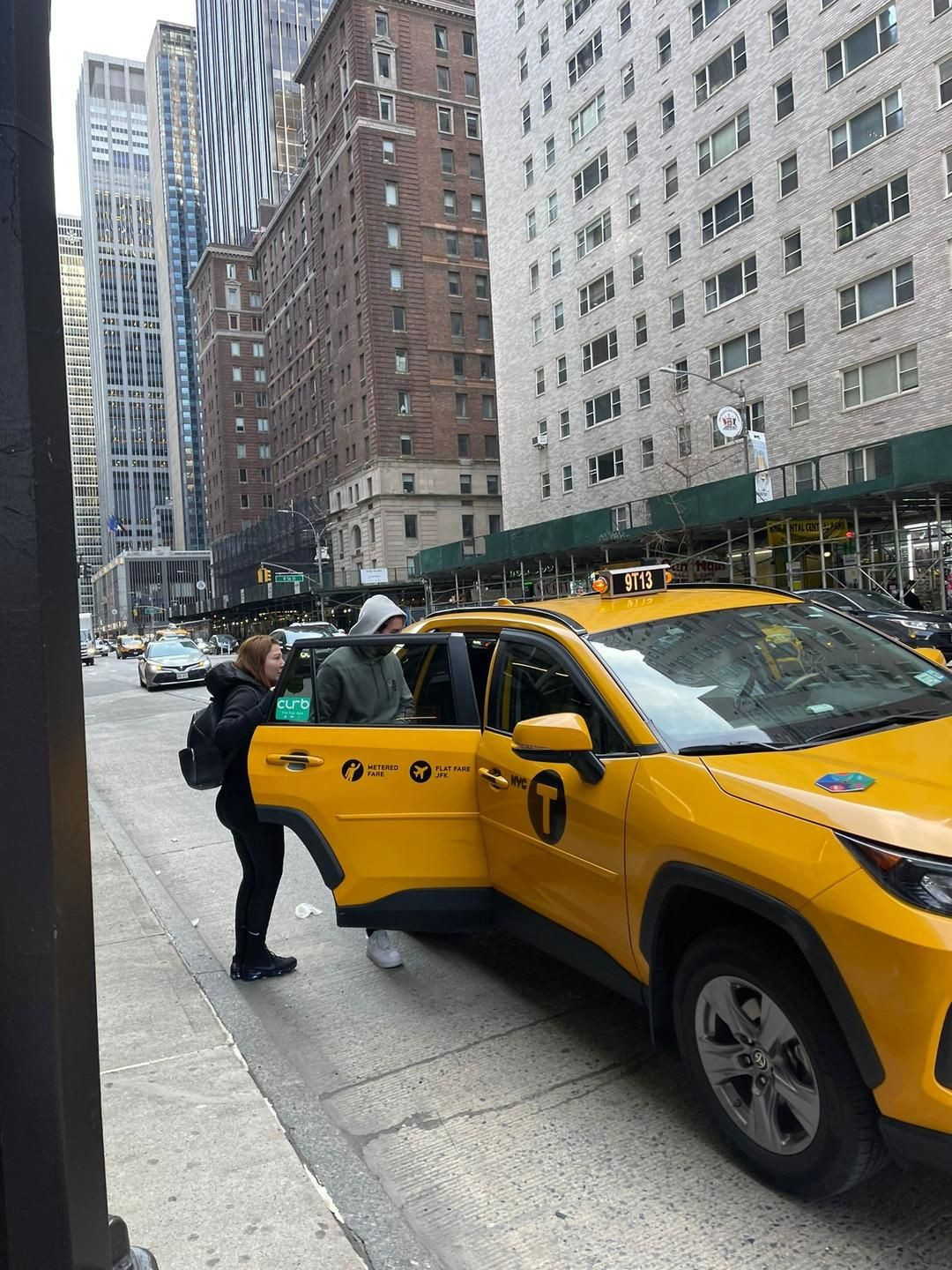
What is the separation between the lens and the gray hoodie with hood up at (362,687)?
171 inches

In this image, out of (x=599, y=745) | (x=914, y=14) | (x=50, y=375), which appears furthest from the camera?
(x=914, y=14)

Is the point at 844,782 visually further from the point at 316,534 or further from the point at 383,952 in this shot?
the point at 316,534

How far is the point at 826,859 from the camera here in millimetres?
2275

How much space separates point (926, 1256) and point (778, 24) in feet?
124

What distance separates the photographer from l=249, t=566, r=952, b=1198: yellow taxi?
2195mm

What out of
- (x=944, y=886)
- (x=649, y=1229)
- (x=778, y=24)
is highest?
(x=778, y=24)

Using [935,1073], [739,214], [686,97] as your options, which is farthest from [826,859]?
[686,97]

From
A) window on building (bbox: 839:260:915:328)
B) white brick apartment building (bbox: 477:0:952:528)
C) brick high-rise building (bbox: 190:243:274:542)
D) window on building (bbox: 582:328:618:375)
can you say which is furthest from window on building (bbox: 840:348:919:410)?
brick high-rise building (bbox: 190:243:274:542)

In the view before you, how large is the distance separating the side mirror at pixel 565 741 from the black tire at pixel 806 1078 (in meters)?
0.67

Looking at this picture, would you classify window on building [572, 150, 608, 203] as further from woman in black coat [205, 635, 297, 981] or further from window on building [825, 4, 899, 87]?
woman in black coat [205, 635, 297, 981]

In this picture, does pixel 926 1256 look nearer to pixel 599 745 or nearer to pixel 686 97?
pixel 599 745

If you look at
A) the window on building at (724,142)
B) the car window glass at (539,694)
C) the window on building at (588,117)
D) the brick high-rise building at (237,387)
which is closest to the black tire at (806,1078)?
the car window glass at (539,694)

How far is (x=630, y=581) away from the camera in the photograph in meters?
4.32

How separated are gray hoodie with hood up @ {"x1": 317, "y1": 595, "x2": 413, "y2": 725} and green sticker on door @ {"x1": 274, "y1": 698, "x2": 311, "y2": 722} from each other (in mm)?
64
